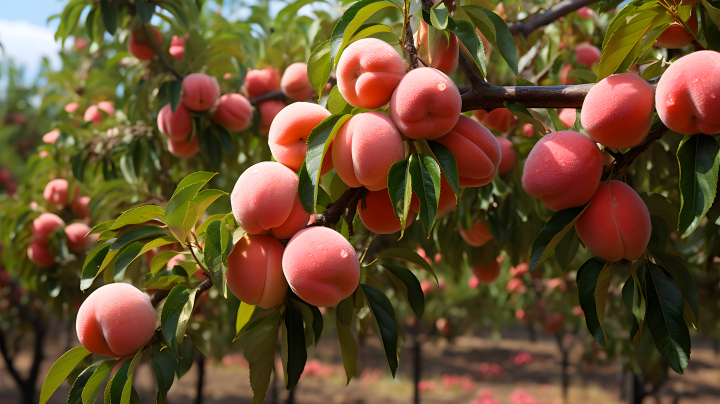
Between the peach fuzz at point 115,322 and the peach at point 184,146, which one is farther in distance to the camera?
the peach at point 184,146

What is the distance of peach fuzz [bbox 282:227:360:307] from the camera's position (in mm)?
645

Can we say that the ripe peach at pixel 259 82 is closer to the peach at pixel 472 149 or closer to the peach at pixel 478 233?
the peach at pixel 478 233

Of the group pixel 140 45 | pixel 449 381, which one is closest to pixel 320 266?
pixel 140 45

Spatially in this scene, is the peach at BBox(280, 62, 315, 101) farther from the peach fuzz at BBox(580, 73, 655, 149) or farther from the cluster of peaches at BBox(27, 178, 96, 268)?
the peach fuzz at BBox(580, 73, 655, 149)

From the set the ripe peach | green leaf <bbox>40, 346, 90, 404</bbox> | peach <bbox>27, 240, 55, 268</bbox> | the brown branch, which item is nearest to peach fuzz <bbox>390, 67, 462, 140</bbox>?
green leaf <bbox>40, 346, 90, 404</bbox>

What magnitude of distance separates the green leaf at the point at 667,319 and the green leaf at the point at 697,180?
12 cm

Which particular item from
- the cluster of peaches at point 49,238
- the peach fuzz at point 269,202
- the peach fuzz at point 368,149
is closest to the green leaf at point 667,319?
the peach fuzz at point 368,149

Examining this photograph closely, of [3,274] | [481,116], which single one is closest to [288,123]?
[481,116]

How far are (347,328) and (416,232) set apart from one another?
3.07 feet

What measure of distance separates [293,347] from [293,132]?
325 mm

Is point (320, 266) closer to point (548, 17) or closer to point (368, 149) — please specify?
point (368, 149)

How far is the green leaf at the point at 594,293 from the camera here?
2.28 feet

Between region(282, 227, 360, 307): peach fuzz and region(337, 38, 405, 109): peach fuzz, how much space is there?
7.6 inches

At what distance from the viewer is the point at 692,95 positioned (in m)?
0.58
